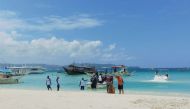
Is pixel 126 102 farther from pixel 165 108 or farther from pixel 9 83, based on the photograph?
pixel 9 83

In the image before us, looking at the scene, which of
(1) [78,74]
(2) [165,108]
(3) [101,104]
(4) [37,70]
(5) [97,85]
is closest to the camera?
(2) [165,108]

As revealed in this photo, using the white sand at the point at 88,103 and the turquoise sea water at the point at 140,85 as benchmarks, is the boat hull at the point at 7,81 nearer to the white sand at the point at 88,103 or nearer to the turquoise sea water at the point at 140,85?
the turquoise sea water at the point at 140,85

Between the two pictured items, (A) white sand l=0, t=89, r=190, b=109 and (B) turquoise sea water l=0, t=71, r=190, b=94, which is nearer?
(A) white sand l=0, t=89, r=190, b=109

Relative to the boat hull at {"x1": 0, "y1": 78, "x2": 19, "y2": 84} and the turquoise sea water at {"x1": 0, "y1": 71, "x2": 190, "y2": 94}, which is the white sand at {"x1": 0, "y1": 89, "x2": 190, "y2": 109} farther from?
the boat hull at {"x1": 0, "y1": 78, "x2": 19, "y2": 84}

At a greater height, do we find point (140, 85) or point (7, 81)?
point (7, 81)

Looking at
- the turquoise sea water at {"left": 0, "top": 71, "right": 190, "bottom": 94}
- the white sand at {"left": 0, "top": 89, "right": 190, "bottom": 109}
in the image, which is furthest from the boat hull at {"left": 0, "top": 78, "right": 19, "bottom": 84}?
the white sand at {"left": 0, "top": 89, "right": 190, "bottom": 109}

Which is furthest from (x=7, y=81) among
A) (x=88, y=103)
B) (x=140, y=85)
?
(x=88, y=103)

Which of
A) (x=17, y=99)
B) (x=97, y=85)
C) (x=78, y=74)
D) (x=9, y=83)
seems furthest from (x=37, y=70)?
(x=17, y=99)

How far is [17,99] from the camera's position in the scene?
1838cm

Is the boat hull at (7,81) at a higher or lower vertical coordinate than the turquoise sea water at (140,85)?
higher

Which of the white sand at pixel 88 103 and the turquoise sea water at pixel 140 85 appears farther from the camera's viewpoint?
the turquoise sea water at pixel 140 85

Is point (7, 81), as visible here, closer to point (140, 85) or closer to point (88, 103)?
point (140, 85)

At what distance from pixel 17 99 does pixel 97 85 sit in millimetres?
14777

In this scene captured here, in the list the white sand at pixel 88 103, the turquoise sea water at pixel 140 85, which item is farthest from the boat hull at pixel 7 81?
the white sand at pixel 88 103
